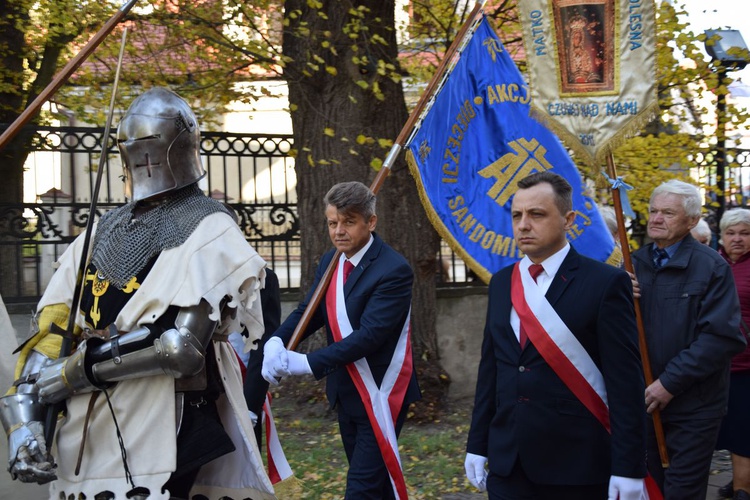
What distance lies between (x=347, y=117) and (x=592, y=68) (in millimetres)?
3071

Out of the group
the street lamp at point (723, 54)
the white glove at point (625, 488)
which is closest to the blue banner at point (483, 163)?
the white glove at point (625, 488)

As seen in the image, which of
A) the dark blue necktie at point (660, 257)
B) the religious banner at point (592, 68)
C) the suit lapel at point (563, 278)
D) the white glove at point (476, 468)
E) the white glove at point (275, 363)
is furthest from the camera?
the religious banner at point (592, 68)

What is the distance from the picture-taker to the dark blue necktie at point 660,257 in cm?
500

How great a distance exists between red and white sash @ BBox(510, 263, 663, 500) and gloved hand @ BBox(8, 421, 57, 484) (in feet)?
5.66

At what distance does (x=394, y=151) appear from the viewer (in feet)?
17.4

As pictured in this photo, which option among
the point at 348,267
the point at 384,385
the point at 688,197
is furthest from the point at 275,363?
the point at 688,197

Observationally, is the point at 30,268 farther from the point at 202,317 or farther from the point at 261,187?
the point at 202,317

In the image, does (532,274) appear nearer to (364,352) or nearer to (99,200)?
(364,352)

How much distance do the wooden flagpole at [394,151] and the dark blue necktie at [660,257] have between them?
5.11 ft

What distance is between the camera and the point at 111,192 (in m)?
9.31

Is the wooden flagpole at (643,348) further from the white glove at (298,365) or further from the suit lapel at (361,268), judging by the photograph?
the white glove at (298,365)

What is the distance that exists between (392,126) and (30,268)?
3.66 metres

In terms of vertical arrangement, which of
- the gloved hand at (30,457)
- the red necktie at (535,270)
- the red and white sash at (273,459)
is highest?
the red necktie at (535,270)

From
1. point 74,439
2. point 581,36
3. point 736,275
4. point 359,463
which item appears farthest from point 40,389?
point 736,275
